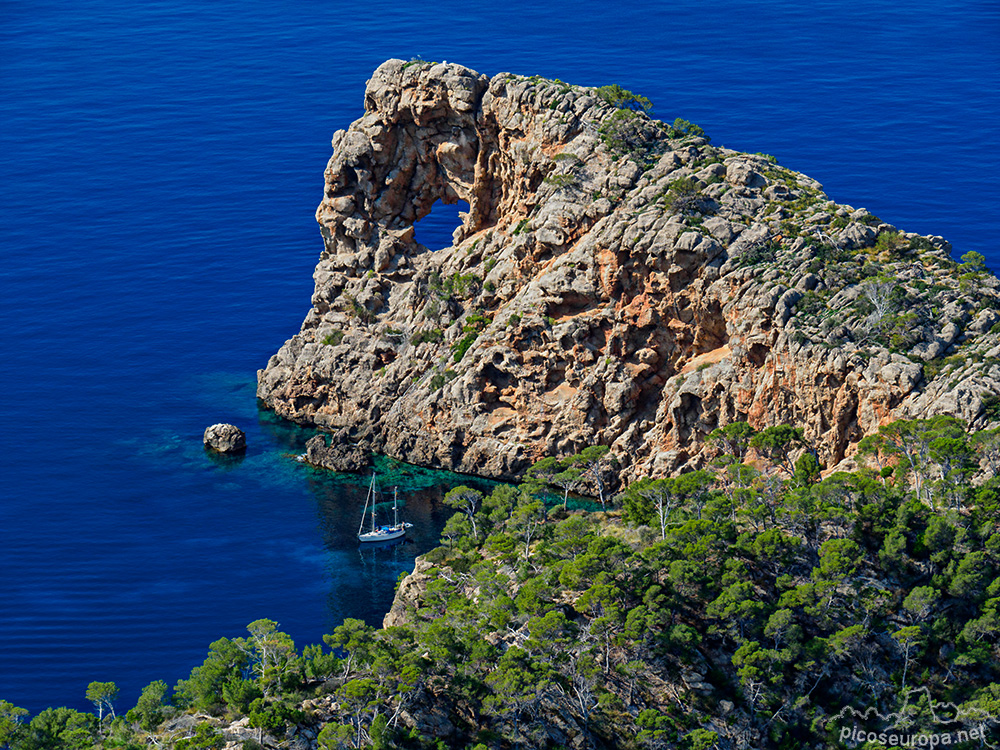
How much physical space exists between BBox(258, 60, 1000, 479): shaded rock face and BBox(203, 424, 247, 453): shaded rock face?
8.10 metres

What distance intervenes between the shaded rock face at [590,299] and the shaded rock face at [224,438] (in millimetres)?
8104

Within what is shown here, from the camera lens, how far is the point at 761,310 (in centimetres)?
12238

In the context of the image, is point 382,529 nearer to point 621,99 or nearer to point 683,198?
point 683,198

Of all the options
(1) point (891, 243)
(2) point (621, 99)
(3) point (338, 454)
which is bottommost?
(1) point (891, 243)

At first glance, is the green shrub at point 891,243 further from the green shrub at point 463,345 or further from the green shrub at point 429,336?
the green shrub at point 429,336

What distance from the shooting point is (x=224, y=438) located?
148 metres

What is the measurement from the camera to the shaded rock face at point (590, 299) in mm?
117688

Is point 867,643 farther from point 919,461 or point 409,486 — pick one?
point 409,486

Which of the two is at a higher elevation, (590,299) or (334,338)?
(334,338)

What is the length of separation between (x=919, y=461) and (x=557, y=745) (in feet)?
125

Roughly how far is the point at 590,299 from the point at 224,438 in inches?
1721

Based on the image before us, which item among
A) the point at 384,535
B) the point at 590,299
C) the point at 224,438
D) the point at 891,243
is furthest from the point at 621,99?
the point at 224,438

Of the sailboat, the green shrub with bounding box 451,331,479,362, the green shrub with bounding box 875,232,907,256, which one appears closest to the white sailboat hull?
the sailboat

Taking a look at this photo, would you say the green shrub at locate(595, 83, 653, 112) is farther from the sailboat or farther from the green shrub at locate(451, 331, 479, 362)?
the sailboat
